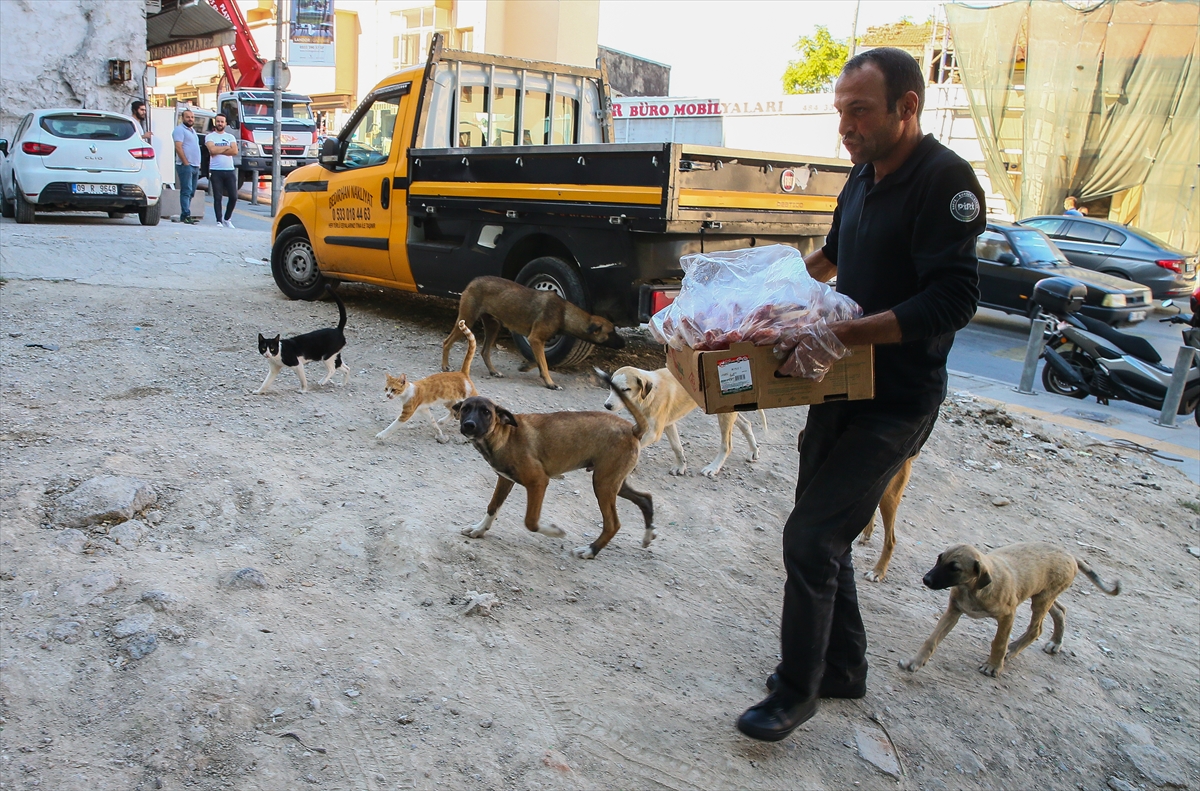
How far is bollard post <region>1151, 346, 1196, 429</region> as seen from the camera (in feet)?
26.2

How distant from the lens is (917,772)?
321cm

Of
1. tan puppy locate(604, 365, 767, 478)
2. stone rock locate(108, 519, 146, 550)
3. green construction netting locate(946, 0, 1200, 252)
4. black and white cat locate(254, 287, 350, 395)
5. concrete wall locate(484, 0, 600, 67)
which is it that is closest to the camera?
stone rock locate(108, 519, 146, 550)

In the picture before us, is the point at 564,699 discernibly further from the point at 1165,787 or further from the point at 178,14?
the point at 178,14

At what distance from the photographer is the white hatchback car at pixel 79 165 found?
44.5ft

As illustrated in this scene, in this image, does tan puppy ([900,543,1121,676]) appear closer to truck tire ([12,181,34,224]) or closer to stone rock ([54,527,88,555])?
stone rock ([54,527,88,555])

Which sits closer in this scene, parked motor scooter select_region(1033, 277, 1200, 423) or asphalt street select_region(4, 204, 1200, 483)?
asphalt street select_region(4, 204, 1200, 483)

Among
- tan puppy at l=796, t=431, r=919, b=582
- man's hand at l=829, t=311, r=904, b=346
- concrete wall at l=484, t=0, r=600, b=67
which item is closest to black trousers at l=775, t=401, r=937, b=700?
man's hand at l=829, t=311, r=904, b=346

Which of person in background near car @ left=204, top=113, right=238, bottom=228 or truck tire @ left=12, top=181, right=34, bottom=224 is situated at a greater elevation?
person in background near car @ left=204, top=113, right=238, bottom=228

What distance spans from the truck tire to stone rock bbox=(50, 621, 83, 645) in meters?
13.0

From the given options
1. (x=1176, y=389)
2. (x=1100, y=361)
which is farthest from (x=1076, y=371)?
(x=1176, y=389)

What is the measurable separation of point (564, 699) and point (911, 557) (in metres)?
2.53

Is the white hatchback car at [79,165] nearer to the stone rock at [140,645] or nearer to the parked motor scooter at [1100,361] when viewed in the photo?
the stone rock at [140,645]

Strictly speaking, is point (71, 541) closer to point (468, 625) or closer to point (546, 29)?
point (468, 625)

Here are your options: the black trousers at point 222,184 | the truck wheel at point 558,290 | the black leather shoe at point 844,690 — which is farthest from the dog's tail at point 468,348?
the black trousers at point 222,184
